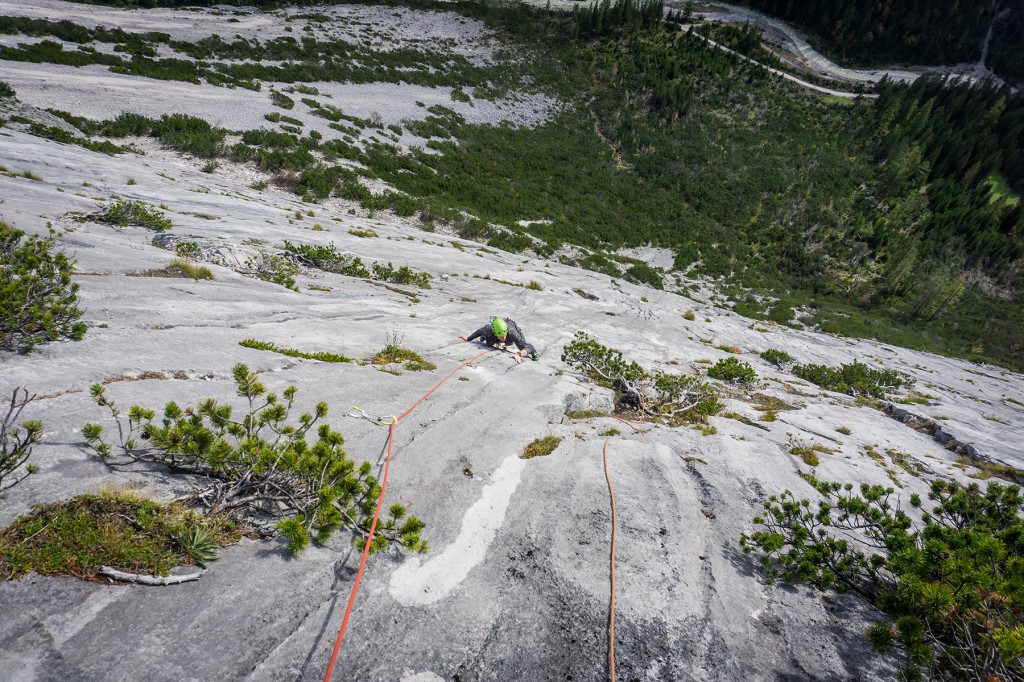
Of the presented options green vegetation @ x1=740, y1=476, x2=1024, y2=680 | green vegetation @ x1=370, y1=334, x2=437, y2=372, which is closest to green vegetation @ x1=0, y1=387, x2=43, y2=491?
green vegetation @ x1=370, y1=334, x2=437, y2=372

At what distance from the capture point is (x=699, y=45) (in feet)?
237

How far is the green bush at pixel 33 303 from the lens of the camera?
4598mm

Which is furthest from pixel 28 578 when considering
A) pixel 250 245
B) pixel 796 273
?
pixel 796 273

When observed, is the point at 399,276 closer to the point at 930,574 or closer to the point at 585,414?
the point at 585,414

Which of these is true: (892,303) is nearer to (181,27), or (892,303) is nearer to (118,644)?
(118,644)

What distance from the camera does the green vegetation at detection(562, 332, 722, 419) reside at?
8602mm

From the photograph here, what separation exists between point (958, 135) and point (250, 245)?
98.2 m

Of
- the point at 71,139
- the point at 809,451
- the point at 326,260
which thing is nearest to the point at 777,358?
the point at 809,451

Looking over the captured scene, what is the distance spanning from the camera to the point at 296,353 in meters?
7.09

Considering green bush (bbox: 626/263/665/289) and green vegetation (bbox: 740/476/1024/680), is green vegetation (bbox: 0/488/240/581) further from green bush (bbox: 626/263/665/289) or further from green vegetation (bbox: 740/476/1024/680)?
green bush (bbox: 626/263/665/289)

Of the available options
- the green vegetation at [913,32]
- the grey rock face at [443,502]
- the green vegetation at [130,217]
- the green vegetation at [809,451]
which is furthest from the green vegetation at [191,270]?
the green vegetation at [913,32]

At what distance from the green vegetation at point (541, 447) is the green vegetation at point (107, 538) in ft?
12.6

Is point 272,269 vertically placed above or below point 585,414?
above

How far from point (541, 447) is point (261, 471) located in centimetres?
390
